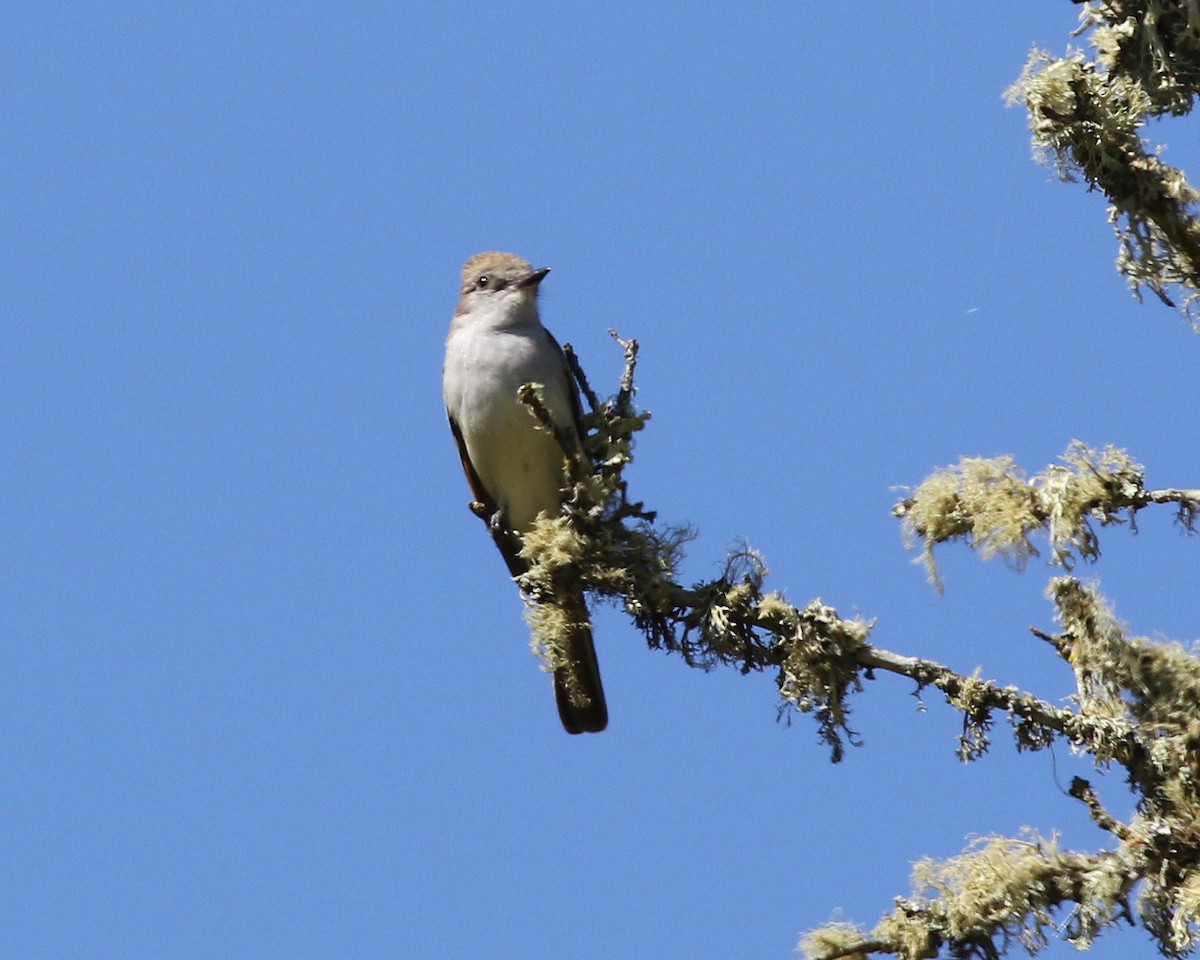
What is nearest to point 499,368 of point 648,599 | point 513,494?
point 513,494

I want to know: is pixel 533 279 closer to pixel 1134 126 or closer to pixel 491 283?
pixel 491 283

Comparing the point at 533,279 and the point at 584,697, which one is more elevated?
the point at 533,279

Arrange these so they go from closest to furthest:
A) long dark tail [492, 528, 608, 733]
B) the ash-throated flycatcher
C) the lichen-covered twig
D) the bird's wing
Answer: the lichen-covered twig, long dark tail [492, 528, 608, 733], the ash-throated flycatcher, the bird's wing

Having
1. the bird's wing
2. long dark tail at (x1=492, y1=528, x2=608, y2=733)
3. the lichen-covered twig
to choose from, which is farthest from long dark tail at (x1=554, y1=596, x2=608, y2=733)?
the lichen-covered twig

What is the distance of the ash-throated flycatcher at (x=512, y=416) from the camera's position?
6996 mm

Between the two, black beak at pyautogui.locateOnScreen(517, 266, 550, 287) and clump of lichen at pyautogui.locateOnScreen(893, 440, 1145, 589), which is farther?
black beak at pyautogui.locateOnScreen(517, 266, 550, 287)

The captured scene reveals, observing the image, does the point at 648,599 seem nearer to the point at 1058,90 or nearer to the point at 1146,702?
the point at 1146,702

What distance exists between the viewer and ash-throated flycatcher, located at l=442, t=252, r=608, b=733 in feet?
23.0

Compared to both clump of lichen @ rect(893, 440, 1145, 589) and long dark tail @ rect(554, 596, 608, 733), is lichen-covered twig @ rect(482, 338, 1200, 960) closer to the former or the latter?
clump of lichen @ rect(893, 440, 1145, 589)

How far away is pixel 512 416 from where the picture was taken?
23.9ft

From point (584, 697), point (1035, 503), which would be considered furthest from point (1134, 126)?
point (584, 697)

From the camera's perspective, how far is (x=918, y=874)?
445 centimetres

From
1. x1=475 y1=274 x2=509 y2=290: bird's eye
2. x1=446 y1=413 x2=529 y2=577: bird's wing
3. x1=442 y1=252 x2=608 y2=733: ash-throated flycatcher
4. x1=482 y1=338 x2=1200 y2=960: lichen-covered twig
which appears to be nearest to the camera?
x1=482 y1=338 x2=1200 y2=960: lichen-covered twig

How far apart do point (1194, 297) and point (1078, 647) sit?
53.2 inches
